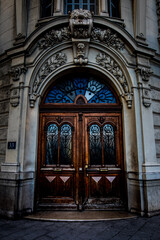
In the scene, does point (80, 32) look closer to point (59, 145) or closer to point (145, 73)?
point (145, 73)

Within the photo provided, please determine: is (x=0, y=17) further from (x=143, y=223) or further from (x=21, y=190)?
(x=143, y=223)

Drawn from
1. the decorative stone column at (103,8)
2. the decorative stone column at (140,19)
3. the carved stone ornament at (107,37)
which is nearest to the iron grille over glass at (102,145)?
the carved stone ornament at (107,37)

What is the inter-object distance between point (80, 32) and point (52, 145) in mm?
4144

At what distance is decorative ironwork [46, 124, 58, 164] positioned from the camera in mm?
6059

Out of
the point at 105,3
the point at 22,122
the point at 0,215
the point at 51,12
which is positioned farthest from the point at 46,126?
the point at 105,3

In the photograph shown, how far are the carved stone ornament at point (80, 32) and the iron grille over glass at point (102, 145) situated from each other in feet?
8.28

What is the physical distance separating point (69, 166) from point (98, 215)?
176cm

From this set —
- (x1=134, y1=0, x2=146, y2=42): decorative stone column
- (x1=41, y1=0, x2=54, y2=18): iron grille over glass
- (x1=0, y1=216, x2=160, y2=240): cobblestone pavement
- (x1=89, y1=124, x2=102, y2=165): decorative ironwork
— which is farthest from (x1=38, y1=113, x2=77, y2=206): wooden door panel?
(x1=41, y1=0, x2=54, y2=18): iron grille over glass

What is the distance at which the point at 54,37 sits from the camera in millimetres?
6234

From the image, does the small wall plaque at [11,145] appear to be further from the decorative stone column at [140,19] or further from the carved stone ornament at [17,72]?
the decorative stone column at [140,19]

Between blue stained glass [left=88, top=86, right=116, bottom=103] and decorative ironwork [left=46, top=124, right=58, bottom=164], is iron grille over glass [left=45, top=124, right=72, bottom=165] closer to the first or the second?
decorative ironwork [left=46, top=124, right=58, bottom=164]

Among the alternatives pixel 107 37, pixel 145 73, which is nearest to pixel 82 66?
pixel 107 37

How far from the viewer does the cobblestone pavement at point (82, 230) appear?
12.5 ft

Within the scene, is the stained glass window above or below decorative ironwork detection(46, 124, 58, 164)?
above
